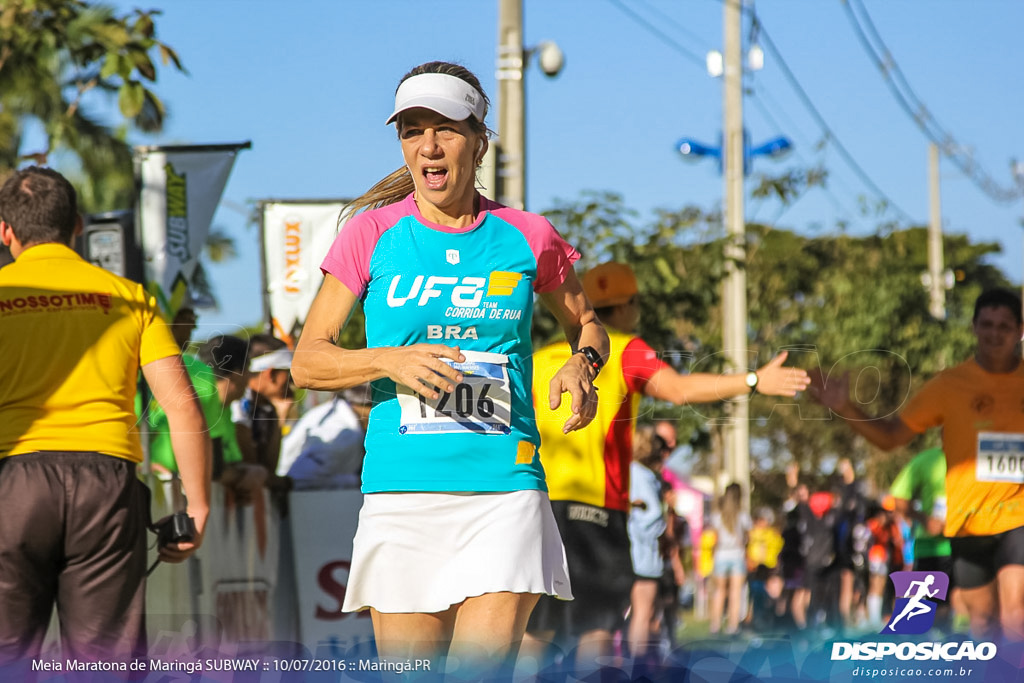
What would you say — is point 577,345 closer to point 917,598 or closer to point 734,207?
point 917,598

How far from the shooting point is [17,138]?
2173cm

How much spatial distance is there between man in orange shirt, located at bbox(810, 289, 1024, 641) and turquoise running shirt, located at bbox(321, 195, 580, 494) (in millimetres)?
3145

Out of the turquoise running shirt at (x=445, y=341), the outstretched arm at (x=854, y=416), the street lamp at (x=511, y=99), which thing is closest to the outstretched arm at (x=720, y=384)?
the outstretched arm at (x=854, y=416)

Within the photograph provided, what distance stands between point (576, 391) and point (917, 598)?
2560 mm

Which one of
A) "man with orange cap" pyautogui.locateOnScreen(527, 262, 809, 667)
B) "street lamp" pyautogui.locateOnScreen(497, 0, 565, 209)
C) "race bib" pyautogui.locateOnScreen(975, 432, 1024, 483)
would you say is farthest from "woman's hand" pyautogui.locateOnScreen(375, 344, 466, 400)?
"street lamp" pyautogui.locateOnScreen(497, 0, 565, 209)

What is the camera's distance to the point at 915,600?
17.4 ft

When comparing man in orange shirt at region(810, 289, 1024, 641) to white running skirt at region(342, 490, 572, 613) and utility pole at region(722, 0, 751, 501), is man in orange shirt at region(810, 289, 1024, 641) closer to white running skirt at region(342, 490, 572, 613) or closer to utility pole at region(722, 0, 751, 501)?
white running skirt at region(342, 490, 572, 613)

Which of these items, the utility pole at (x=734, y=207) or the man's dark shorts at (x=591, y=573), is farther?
the utility pole at (x=734, y=207)

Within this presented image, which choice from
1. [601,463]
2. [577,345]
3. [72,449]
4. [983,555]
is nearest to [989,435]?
[983,555]

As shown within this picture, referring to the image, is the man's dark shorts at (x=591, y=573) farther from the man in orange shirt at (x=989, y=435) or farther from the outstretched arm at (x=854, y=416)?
the man in orange shirt at (x=989, y=435)

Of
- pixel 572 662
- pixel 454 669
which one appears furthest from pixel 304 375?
pixel 572 662

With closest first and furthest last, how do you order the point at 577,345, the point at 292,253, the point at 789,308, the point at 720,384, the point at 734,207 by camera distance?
the point at 577,345 < the point at 720,384 < the point at 292,253 < the point at 734,207 < the point at 789,308

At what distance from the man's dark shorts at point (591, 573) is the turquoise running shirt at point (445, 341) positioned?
2.56 m

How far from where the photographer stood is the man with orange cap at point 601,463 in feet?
18.1
